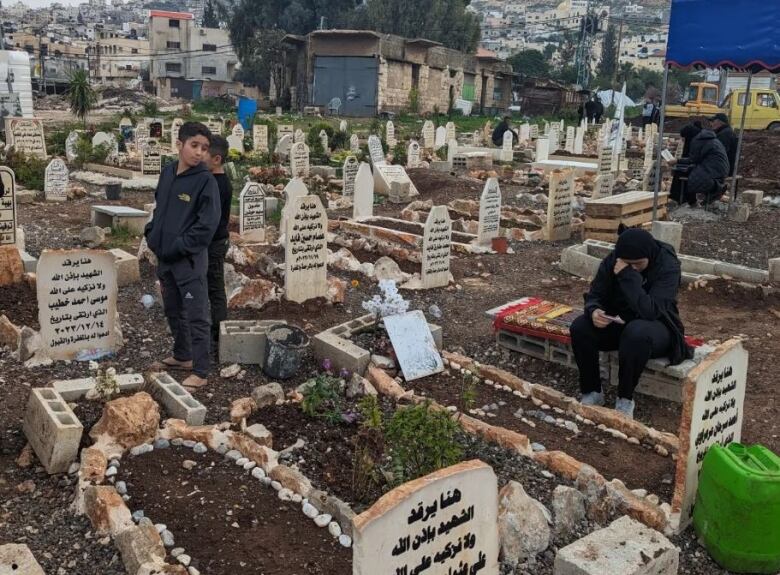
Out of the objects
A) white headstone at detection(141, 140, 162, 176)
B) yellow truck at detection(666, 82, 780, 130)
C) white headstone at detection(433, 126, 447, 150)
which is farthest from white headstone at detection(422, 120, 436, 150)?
yellow truck at detection(666, 82, 780, 130)

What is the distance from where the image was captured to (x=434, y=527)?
2.48 meters

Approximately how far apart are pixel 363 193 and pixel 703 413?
817 cm

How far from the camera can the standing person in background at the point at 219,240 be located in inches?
221

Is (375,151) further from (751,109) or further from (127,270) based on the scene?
(751,109)

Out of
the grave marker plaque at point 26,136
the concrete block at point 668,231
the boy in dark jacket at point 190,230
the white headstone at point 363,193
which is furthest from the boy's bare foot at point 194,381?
the grave marker plaque at point 26,136

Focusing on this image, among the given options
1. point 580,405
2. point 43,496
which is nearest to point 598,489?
point 580,405

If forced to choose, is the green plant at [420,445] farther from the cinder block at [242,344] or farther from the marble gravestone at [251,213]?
the marble gravestone at [251,213]

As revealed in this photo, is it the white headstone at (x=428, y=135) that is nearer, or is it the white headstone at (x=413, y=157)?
the white headstone at (x=413, y=157)

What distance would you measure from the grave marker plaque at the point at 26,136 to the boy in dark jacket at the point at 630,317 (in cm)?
1383

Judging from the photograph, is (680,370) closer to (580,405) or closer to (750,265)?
(580,405)

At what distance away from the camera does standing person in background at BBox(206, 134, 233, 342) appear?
5.62 metres

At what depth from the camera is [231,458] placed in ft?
13.9

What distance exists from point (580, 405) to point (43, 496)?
326cm

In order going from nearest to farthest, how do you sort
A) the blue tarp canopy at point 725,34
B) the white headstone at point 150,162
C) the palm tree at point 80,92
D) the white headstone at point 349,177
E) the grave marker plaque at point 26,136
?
the blue tarp canopy at point 725,34 < the white headstone at point 349,177 < the white headstone at point 150,162 < the grave marker plaque at point 26,136 < the palm tree at point 80,92
